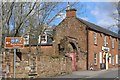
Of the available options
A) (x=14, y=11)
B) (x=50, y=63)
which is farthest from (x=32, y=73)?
(x=14, y=11)

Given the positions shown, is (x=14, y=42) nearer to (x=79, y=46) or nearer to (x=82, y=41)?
(x=79, y=46)

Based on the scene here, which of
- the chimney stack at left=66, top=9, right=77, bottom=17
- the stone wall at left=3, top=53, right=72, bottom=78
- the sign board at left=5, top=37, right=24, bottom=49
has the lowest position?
the stone wall at left=3, top=53, right=72, bottom=78

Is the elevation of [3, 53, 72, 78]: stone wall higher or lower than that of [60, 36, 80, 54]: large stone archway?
lower

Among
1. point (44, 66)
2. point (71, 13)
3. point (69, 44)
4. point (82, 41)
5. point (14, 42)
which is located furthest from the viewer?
point (71, 13)

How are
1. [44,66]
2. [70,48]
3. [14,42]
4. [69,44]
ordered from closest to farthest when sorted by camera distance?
[14,42] < [44,66] < [69,44] < [70,48]

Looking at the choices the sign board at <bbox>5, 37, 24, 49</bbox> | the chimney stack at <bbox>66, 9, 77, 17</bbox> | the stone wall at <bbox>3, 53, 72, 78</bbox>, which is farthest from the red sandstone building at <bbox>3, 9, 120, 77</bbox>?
the sign board at <bbox>5, 37, 24, 49</bbox>

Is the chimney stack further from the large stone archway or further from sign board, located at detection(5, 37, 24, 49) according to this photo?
sign board, located at detection(5, 37, 24, 49)

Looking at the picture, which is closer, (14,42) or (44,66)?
(14,42)

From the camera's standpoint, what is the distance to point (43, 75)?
22.6 meters

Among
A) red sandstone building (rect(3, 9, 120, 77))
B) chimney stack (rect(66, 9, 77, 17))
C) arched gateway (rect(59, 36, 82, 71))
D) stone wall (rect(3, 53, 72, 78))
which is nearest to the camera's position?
stone wall (rect(3, 53, 72, 78))

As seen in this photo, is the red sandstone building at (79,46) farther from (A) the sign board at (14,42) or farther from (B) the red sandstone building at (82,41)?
(A) the sign board at (14,42)

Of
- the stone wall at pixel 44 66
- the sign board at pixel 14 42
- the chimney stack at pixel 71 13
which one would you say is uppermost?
the chimney stack at pixel 71 13

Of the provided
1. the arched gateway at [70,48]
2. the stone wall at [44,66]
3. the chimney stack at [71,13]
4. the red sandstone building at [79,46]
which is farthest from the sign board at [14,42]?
the chimney stack at [71,13]

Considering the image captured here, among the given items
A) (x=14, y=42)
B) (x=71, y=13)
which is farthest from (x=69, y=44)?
(x=14, y=42)
